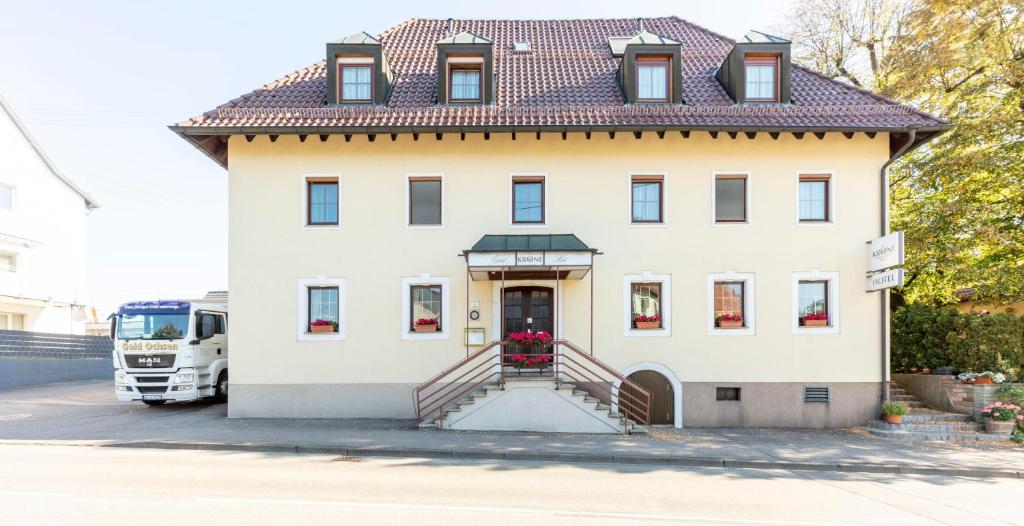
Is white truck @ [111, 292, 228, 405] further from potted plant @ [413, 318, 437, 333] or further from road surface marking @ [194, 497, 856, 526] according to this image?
road surface marking @ [194, 497, 856, 526]

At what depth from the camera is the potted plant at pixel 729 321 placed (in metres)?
15.3

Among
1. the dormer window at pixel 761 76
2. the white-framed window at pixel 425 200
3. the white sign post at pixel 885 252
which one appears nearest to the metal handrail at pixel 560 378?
the white-framed window at pixel 425 200

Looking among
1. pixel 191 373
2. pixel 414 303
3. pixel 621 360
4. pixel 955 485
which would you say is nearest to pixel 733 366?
pixel 621 360

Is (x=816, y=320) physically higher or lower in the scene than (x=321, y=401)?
higher

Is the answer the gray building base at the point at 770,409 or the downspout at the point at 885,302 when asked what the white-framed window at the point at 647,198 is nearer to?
the gray building base at the point at 770,409

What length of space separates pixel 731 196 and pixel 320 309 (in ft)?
33.6

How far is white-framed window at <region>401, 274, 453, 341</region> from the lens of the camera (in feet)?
49.9

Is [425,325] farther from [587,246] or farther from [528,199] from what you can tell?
[587,246]

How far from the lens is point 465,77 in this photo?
53.9ft

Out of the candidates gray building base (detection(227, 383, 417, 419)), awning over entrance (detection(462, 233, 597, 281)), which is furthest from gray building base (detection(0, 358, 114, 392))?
awning over entrance (detection(462, 233, 597, 281))

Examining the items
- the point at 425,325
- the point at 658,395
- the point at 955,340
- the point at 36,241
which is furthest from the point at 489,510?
the point at 36,241

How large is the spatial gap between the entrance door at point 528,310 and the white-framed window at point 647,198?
2.85 metres

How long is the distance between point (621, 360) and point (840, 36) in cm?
1459

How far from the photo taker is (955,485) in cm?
1020
